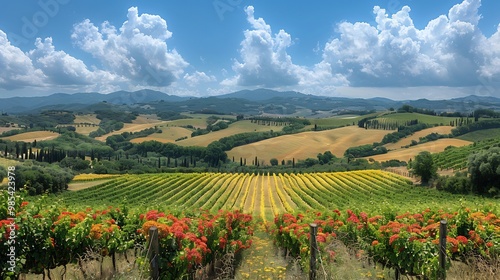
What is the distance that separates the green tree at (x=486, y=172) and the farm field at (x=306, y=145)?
85070 millimetres

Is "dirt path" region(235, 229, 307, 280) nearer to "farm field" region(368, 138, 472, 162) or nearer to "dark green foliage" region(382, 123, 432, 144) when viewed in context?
"farm field" region(368, 138, 472, 162)

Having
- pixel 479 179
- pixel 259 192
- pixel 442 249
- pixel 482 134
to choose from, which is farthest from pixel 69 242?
pixel 482 134

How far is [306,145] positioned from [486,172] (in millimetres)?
103909

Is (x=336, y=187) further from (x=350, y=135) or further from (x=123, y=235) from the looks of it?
(x=350, y=135)

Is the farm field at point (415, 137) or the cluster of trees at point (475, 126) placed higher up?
the cluster of trees at point (475, 126)

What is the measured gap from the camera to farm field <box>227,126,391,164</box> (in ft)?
468

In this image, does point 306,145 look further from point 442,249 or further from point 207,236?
point 442,249

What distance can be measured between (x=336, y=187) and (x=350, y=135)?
11923cm

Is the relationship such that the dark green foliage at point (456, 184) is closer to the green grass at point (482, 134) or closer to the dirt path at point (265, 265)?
the dirt path at point (265, 265)

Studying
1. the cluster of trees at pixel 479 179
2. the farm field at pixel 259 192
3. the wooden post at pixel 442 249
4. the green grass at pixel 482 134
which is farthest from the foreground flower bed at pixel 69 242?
the green grass at pixel 482 134

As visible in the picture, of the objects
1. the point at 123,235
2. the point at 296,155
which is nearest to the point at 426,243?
the point at 123,235

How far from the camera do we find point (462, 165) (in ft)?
227

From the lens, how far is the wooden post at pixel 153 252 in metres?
8.47

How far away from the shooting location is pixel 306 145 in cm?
15462
